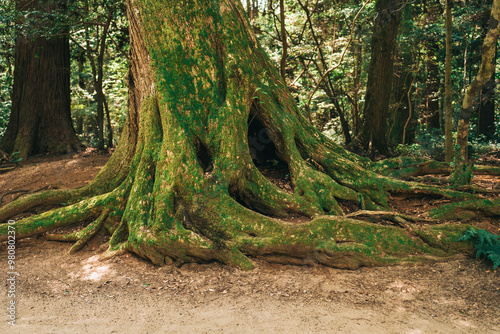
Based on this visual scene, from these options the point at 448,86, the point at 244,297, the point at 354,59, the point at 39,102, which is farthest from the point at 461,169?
the point at 39,102

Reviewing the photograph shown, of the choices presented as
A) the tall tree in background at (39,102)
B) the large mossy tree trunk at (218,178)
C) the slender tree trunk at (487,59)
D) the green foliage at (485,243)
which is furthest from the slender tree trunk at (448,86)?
the tall tree in background at (39,102)

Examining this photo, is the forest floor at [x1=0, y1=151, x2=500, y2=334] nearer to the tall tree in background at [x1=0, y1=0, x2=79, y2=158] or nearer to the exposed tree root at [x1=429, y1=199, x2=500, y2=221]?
the exposed tree root at [x1=429, y1=199, x2=500, y2=221]

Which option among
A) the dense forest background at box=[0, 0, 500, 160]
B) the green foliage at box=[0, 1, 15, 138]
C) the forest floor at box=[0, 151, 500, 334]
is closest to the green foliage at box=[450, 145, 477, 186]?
the forest floor at box=[0, 151, 500, 334]

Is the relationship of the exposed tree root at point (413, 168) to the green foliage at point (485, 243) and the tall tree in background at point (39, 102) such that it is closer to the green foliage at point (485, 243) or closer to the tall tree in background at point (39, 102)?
the green foliage at point (485, 243)

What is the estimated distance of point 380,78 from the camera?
9.65m

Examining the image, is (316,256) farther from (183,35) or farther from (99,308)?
(183,35)

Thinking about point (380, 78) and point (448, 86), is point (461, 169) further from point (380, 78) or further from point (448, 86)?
point (380, 78)

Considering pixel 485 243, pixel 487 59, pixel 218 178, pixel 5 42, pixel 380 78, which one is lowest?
pixel 485 243

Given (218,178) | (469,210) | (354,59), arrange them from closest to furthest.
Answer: (218,178), (469,210), (354,59)

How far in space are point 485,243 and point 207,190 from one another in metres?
3.54

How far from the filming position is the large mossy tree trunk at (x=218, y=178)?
15.3 ft

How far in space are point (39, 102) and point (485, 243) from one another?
10780 mm

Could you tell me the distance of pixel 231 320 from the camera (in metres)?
3.53

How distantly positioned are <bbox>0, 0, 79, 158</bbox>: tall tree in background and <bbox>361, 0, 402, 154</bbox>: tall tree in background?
8.15 m
